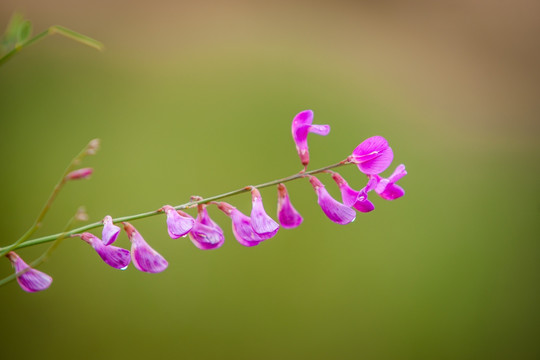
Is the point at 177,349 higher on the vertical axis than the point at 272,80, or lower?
lower

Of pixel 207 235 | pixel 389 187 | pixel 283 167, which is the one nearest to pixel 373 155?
pixel 389 187

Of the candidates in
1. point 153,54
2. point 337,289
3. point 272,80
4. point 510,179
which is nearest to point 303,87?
point 272,80

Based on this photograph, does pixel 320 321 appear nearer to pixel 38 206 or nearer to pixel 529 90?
pixel 38 206

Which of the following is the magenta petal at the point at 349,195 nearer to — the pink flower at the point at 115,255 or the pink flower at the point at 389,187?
the pink flower at the point at 389,187

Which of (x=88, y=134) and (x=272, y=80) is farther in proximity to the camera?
(x=272, y=80)

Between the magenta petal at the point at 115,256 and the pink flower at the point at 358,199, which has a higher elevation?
the pink flower at the point at 358,199

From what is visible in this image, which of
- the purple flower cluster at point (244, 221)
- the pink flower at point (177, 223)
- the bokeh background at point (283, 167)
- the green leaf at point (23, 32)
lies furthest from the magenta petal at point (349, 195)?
the bokeh background at point (283, 167)

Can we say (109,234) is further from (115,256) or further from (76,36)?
(76,36)
